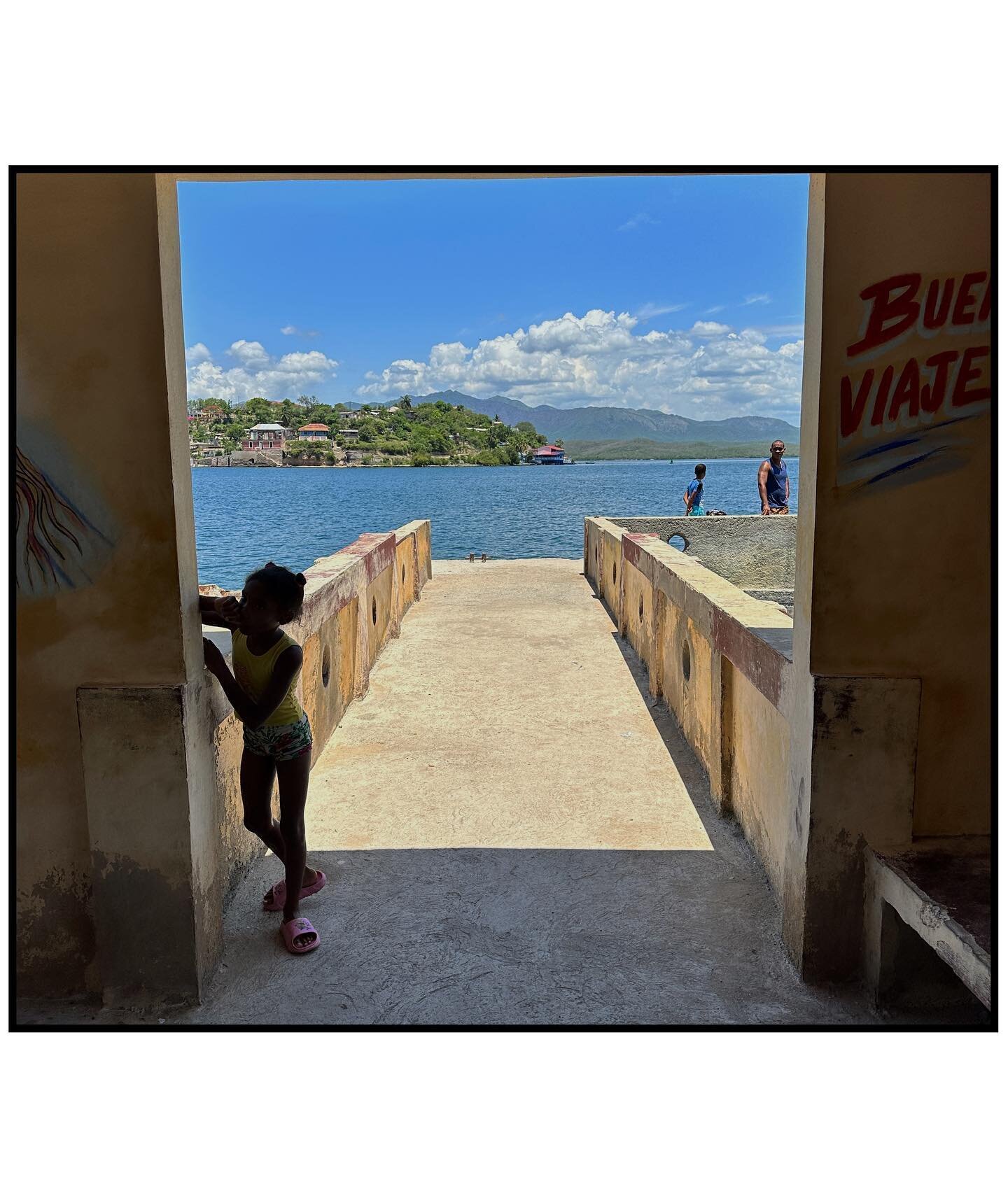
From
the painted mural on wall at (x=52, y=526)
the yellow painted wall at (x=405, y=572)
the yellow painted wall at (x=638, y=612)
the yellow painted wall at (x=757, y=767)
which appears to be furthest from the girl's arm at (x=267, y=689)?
the yellow painted wall at (x=405, y=572)

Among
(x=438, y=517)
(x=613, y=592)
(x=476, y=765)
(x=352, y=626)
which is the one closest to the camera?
(x=476, y=765)

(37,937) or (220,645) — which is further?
(220,645)

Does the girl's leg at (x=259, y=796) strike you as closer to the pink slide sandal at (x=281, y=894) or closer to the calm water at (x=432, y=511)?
the pink slide sandal at (x=281, y=894)

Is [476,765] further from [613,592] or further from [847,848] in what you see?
[613,592]

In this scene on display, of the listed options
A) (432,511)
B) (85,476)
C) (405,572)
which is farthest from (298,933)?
(432,511)

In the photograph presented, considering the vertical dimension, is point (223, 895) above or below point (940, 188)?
below

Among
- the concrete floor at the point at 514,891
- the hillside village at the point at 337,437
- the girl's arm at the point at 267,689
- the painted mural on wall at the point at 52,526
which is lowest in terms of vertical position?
the concrete floor at the point at 514,891

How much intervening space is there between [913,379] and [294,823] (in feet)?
9.61

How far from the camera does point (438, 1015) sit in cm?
333

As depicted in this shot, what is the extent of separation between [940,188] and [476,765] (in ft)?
13.4

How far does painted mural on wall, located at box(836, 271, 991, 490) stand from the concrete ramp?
2.39 meters

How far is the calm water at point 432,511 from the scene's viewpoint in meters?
68.4

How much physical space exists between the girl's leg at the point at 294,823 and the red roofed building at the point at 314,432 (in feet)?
561
